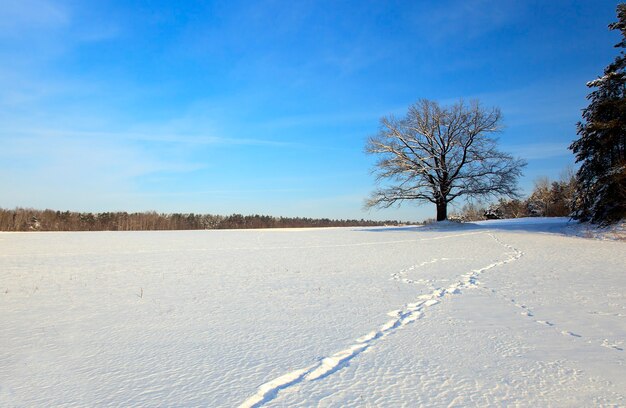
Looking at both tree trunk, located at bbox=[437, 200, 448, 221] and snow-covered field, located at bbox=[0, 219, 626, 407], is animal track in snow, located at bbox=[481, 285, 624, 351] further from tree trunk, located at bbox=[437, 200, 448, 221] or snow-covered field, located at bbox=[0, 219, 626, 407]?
tree trunk, located at bbox=[437, 200, 448, 221]

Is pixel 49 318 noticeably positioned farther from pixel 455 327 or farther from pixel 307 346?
pixel 455 327

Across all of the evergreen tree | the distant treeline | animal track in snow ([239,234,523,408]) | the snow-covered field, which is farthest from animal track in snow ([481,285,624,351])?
the distant treeline

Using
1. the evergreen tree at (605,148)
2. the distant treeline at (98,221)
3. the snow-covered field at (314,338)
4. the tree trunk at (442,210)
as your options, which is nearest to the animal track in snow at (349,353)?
the snow-covered field at (314,338)

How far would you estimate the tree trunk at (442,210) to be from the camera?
92.6 ft

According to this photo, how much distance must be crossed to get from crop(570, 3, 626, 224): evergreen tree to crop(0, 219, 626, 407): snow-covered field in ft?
38.6

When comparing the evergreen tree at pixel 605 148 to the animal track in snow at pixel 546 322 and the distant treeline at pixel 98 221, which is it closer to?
the animal track in snow at pixel 546 322

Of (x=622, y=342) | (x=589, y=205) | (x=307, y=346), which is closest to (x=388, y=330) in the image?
(x=307, y=346)

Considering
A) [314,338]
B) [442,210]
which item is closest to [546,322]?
[314,338]

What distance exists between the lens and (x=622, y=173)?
57.4ft

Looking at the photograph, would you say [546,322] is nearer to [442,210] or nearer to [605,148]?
[605,148]

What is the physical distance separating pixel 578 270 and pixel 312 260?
7026 millimetres

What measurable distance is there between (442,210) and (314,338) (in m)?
26.0

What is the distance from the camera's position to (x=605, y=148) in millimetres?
19594

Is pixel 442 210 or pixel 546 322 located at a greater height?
pixel 442 210
